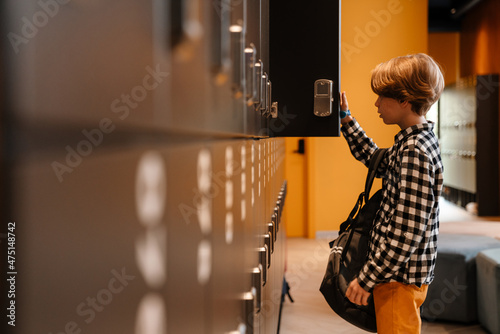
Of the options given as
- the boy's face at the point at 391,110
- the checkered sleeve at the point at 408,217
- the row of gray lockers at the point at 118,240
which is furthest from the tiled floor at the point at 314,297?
the row of gray lockers at the point at 118,240

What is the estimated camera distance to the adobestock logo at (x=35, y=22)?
242 mm

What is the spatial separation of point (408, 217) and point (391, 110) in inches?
16.3

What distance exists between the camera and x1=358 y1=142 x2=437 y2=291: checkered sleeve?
5.49 feet

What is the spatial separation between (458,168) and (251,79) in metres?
9.43

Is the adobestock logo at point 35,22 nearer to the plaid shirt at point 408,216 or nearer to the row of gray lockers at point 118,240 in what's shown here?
the row of gray lockers at point 118,240

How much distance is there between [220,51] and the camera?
628 millimetres

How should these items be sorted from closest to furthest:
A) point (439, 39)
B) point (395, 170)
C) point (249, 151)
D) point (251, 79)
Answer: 1. point (251, 79)
2. point (249, 151)
3. point (395, 170)
4. point (439, 39)

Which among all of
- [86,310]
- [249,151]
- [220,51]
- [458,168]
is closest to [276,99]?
[249,151]

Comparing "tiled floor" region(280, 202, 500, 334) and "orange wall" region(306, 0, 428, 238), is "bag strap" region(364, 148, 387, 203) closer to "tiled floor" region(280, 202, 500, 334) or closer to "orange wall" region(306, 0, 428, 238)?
"tiled floor" region(280, 202, 500, 334)

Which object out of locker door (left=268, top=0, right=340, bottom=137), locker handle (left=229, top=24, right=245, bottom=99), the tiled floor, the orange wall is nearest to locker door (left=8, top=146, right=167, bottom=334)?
locker handle (left=229, top=24, right=245, bottom=99)

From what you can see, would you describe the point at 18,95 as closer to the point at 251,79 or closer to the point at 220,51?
the point at 220,51

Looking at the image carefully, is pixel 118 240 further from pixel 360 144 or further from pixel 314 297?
pixel 314 297

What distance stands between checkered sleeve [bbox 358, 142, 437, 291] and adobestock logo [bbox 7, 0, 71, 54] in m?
1.53

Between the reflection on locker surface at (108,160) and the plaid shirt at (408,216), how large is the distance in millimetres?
1148
